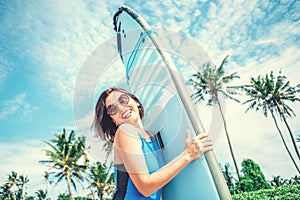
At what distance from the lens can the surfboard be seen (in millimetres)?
1206

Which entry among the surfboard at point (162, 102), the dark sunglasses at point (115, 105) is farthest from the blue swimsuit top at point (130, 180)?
the dark sunglasses at point (115, 105)

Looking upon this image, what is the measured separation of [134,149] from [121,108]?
32 centimetres

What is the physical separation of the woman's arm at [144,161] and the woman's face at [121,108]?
0.55ft

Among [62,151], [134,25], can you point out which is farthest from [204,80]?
[134,25]

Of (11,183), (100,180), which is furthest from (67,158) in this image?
(11,183)

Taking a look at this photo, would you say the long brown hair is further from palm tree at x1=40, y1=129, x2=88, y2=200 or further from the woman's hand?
palm tree at x1=40, y1=129, x2=88, y2=200

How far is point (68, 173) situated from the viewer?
69.2 feet

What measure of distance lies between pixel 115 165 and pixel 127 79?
2.65 ft

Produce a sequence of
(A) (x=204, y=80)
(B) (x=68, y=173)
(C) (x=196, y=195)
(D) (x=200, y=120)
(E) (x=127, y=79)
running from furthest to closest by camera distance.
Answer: (B) (x=68, y=173)
(A) (x=204, y=80)
(E) (x=127, y=79)
(D) (x=200, y=120)
(C) (x=196, y=195)

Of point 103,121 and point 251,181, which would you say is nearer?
point 103,121

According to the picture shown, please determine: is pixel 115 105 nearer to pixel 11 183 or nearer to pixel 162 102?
pixel 162 102

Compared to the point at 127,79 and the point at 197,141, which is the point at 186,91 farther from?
the point at 127,79

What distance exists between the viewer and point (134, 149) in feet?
3.66

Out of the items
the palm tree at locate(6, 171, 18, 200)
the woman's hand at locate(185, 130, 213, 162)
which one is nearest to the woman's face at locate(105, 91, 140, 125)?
the woman's hand at locate(185, 130, 213, 162)
